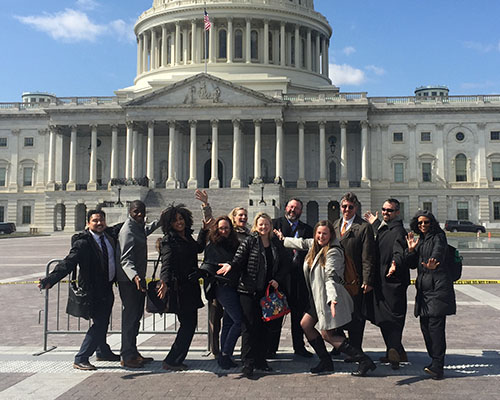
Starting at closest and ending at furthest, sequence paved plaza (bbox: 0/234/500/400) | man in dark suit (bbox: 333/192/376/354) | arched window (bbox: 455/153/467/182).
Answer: paved plaza (bbox: 0/234/500/400) → man in dark suit (bbox: 333/192/376/354) → arched window (bbox: 455/153/467/182)

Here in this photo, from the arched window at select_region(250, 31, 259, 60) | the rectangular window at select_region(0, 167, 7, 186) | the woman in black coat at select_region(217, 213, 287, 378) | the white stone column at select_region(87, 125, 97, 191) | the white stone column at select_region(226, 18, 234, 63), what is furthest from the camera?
the arched window at select_region(250, 31, 259, 60)

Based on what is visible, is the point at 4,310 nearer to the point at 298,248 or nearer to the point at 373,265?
the point at 298,248

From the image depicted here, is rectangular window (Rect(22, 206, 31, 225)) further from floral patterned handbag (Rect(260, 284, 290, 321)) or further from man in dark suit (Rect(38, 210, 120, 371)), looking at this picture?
floral patterned handbag (Rect(260, 284, 290, 321))

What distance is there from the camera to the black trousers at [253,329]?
8.32 metres

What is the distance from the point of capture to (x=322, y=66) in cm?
8206

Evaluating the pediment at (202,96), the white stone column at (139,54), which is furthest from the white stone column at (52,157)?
the white stone column at (139,54)

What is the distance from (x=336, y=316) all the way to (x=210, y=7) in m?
73.4

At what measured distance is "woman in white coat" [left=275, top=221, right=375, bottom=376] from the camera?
26.6 ft

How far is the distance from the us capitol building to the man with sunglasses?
4578 centimetres

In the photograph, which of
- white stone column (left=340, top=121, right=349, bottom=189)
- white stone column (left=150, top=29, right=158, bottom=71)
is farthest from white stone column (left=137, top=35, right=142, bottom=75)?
white stone column (left=340, top=121, right=349, bottom=189)

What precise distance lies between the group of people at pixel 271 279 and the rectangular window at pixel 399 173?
58.0 m

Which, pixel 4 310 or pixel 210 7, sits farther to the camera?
pixel 210 7

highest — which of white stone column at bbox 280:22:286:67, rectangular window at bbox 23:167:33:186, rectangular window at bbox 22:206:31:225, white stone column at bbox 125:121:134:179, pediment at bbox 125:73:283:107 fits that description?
white stone column at bbox 280:22:286:67

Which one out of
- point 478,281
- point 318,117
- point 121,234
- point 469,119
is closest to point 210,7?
point 318,117
